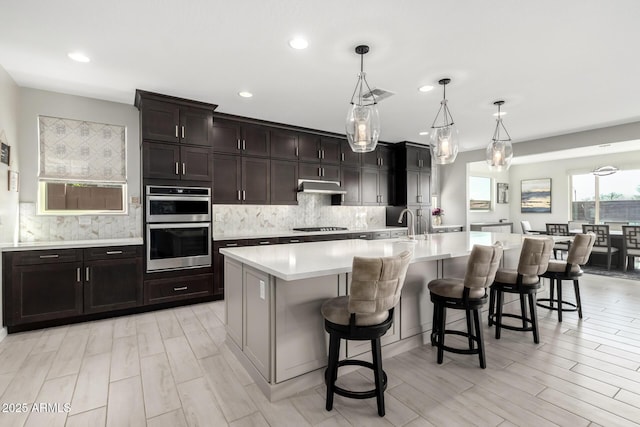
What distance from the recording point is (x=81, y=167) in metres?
3.91

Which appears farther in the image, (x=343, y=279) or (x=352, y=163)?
(x=352, y=163)

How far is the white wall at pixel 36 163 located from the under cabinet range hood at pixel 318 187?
2.50m

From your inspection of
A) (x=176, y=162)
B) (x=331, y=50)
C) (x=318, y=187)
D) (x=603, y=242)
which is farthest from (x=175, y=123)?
(x=603, y=242)

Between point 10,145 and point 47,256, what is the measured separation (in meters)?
1.31

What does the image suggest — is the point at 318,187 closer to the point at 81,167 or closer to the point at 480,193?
the point at 81,167

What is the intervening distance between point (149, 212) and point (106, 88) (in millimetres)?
1549

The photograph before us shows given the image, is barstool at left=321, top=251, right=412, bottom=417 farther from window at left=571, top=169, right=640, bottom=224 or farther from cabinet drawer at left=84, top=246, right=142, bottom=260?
window at left=571, top=169, right=640, bottom=224

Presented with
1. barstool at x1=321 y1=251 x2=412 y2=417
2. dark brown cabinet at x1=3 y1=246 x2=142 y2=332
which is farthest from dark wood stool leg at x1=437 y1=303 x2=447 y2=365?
dark brown cabinet at x1=3 y1=246 x2=142 y2=332

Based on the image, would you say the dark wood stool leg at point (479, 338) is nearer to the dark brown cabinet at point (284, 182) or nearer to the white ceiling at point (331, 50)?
the white ceiling at point (331, 50)

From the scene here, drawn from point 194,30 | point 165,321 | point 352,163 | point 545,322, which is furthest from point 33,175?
point 545,322

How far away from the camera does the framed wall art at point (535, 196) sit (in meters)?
9.22

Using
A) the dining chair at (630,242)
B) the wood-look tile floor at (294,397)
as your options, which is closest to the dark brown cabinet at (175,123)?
the wood-look tile floor at (294,397)

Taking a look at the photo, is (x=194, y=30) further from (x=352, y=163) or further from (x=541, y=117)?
(x=541, y=117)

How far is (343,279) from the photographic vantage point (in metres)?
2.36
